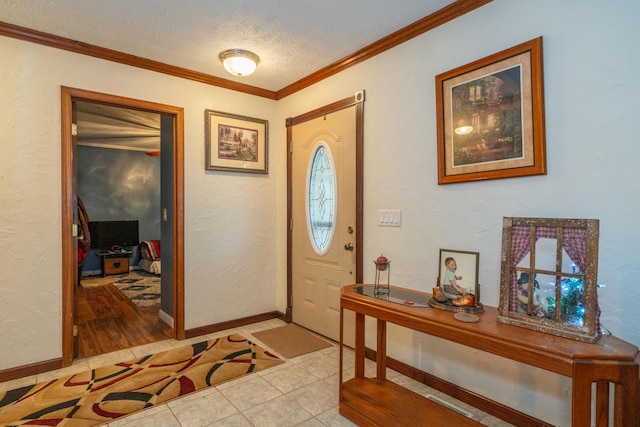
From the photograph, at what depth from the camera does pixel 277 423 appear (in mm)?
1944

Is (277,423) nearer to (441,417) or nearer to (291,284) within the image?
(441,417)

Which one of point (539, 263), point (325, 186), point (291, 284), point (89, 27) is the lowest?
point (291, 284)

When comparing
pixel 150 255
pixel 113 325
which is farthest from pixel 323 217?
pixel 150 255

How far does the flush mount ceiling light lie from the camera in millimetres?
2785

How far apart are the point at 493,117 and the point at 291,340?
8.03ft

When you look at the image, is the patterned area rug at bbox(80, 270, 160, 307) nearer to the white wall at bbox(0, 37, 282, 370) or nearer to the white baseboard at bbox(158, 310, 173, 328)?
the white baseboard at bbox(158, 310, 173, 328)

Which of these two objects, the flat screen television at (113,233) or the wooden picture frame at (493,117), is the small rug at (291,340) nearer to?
the wooden picture frame at (493,117)

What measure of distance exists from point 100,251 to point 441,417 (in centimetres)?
656

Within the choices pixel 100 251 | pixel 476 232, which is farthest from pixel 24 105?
pixel 100 251

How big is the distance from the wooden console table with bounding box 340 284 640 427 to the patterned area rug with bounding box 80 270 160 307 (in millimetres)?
3270

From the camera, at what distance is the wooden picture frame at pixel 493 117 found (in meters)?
1.82

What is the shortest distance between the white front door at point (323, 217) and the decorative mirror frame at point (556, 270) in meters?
1.44

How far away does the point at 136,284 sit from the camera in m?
5.52

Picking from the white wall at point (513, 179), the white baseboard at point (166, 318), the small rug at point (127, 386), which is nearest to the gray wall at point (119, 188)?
the white baseboard at point (166, 318)
